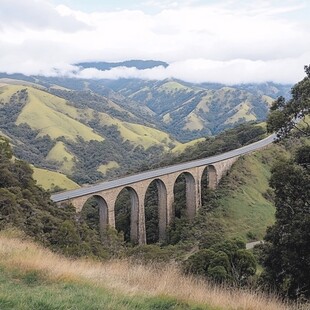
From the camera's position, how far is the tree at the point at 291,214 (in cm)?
1739

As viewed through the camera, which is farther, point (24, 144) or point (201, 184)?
point (24, 144)

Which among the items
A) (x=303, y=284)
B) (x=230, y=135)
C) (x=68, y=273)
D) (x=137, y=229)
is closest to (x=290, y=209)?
(x=303, y=284)

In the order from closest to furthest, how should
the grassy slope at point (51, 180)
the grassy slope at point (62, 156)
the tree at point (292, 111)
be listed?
the tree at point (292, 111), the grassy slope at point (51, 180), the grassy slope at point (62, 156)

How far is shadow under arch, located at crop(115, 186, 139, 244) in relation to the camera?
49188 mm

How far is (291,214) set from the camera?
1902cm

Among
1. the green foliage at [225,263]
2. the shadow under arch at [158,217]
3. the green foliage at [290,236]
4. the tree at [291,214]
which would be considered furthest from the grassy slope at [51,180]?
the green foliage at [290,236]

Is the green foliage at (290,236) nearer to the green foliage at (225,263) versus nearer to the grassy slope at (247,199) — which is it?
the green foliage at (225,263)

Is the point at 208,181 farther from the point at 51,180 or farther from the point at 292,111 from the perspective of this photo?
the point at 51,180

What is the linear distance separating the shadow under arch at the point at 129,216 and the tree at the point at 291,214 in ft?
95.8

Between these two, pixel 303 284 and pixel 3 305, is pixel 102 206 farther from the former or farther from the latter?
pixel 3 305

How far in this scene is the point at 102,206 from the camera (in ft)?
145

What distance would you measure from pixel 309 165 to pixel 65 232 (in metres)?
15.6

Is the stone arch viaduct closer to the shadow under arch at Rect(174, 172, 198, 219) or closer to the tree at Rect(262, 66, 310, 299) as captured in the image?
the shadow under arch at Rect(174, 172, 198, 219)

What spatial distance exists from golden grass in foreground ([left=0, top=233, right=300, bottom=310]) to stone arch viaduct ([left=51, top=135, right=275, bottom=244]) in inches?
1171
